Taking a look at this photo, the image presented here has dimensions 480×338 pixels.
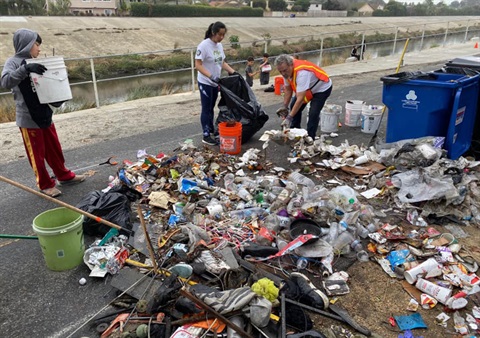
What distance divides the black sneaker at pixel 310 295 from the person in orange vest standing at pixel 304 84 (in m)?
2.76

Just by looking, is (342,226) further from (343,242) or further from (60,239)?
(60,239)

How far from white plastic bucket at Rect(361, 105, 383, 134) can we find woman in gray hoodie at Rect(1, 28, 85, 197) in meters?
4.55

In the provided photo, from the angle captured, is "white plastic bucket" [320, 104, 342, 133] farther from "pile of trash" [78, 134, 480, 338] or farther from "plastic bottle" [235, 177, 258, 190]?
"plastic bottle" [235, 177, 258, 190]

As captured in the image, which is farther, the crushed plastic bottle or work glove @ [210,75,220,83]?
work glove @ [210,75,220,83]

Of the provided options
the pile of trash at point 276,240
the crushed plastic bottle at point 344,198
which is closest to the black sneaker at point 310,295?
the pile of trash at point 276,240

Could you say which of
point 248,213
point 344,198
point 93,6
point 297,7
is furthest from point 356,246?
point 297,7

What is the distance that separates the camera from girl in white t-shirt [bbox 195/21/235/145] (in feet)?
16.4

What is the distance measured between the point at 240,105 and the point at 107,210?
254 cm

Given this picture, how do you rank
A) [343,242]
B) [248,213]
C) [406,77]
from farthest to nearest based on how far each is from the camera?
1. [406,77]
2. [248,213]
3. [343,242]

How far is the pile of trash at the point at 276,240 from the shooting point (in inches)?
88.9

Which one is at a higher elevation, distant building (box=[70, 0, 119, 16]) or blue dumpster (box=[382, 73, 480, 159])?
distant building (box=[70, 0, 119, 16])

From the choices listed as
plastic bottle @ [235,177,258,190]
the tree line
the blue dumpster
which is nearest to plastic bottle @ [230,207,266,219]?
plastic bottle @ [235,177,258,190]

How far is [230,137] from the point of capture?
193 inches

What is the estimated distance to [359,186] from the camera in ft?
13.5
